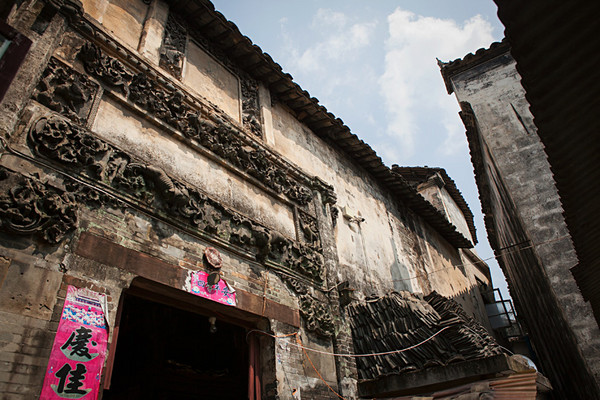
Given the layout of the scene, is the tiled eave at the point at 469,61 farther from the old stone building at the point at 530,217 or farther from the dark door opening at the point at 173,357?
the dark door opening at the point at 173,357

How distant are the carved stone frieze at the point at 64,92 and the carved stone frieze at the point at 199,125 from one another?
0.41 meters

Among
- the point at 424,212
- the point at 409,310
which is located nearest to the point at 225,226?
the point at 409,310

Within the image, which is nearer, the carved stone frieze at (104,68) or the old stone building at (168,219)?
the old stone building at (168,219)

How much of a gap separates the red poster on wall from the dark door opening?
331 centimetres

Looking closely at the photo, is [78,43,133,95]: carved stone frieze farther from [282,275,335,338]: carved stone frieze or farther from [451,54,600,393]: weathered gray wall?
[451,54,600,393]: weathered gray wall

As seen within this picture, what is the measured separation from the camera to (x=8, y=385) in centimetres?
304

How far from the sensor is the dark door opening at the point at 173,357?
23.6ft

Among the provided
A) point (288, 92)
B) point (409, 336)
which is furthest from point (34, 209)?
point (288, 92)

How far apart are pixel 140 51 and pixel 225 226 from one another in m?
3.22

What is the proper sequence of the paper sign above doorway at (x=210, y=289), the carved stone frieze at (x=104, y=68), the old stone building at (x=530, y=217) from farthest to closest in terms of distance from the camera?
1. the old stone building at (x=530, y=217)
2. the carved stone frieze at (x=104, y=68)
3. the paper sign above doorway at (x=210, y=289)

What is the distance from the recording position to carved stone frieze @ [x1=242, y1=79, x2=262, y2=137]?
8.02 metres

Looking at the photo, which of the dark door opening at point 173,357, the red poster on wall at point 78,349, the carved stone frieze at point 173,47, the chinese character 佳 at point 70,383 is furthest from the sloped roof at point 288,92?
the chinese character 佳 at point 70,383

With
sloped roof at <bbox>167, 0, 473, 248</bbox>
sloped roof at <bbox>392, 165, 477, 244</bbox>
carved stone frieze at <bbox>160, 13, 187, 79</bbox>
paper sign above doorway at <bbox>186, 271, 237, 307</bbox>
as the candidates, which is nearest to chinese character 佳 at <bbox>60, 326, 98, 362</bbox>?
paper sign above doorway at <bbox>186, 271, 237, 307</bbox>

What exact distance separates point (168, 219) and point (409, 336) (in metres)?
4.96
